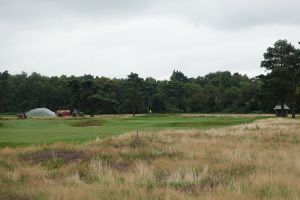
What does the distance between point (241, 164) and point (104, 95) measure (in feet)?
330

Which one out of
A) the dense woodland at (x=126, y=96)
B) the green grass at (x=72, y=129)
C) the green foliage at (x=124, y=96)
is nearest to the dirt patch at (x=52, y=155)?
the green grass at (x=72, y=129)

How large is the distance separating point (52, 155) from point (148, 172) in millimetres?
6206

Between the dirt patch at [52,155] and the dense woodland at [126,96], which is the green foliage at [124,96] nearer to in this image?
the dense woodland at [126,96]

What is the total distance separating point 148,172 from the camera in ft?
47.3

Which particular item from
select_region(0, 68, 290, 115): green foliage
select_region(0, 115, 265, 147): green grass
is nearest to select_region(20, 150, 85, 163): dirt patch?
select_region(0, 115, 265, 147): green grass

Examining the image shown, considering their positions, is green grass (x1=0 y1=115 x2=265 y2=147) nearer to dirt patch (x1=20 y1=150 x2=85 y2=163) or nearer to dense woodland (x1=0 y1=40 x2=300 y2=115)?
dirt patch (x1=20 y1=150 x2=85 y2=163)

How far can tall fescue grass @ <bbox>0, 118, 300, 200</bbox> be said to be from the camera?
36.1 feet

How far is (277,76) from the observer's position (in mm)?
77812

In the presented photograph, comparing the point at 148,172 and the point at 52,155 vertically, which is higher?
the point at 52,155

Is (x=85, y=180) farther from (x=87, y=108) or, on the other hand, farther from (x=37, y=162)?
(x=87, y=108)

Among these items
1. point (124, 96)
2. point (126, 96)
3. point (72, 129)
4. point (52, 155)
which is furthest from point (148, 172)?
point (124, 96)

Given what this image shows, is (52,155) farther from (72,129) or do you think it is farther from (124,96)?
(124,96)

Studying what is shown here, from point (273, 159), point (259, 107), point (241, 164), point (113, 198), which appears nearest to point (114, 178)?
point (113, 198)

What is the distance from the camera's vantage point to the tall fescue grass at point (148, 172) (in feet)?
36.1
